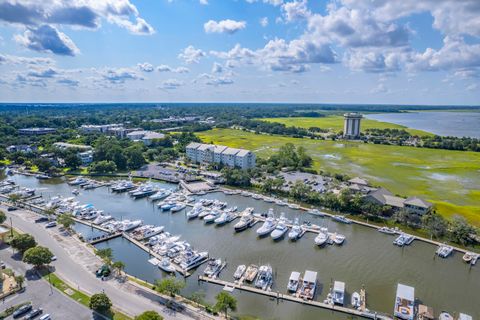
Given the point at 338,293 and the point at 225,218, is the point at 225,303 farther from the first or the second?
the point at 225,218

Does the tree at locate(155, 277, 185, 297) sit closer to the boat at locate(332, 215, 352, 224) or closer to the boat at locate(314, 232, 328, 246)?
the boat at locate(314, 232, 328, 246)

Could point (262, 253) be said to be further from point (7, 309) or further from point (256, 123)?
point (256, 123)

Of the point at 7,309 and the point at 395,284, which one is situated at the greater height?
the point at 7,309

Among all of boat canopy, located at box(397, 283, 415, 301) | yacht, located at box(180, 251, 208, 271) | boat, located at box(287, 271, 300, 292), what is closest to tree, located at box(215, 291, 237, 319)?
boat, located at box(287, 271, 300, 292)

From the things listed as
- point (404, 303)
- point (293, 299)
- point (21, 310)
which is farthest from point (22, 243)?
point (404, 303)

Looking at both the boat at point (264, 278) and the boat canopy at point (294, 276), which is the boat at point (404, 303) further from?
the boat at point (264, 278)

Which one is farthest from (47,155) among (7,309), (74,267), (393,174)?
(393,174)

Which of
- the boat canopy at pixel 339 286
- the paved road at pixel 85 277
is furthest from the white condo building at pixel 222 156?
the boat canopy at pixel 339 286
